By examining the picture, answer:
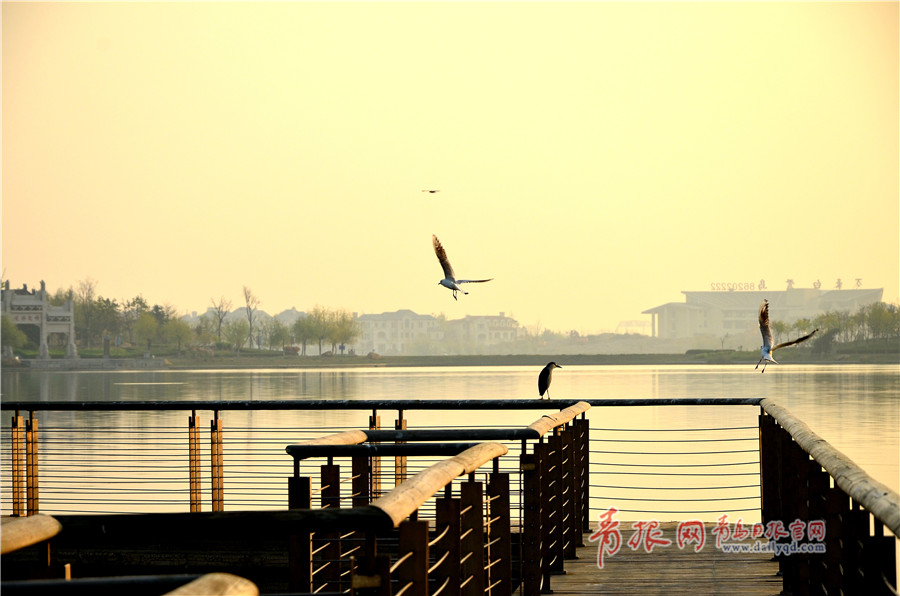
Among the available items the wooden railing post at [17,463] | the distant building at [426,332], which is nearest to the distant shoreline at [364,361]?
the distant building at [426,332]

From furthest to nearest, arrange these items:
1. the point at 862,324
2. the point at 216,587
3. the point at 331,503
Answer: the point at 862,324 < the point at 331,503 < the point at 216,587

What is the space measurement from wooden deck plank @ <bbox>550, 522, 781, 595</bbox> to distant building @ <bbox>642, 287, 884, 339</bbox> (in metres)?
126

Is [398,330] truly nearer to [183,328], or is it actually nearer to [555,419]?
[183,328]

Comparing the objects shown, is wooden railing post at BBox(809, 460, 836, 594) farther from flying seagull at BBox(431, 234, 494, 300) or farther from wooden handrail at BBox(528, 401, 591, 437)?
flying seagull at BBox(431, 234, 494, 300)

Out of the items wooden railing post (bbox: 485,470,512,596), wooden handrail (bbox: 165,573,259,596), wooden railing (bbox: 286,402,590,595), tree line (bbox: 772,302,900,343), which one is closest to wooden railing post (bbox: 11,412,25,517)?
wooden railing (bbox: 286,402,590,595)

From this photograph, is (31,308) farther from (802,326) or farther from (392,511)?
(392,511)

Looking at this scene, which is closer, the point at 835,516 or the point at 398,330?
the point at 835,516

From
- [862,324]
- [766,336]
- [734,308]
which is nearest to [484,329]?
[734,308]

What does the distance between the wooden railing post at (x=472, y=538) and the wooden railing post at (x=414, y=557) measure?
29.0 inches

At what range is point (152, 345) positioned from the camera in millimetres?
129125

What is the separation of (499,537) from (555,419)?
3.77ft

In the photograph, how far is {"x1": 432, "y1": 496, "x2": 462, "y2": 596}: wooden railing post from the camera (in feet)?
10.2

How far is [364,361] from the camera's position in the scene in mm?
132125

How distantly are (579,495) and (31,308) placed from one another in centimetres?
12284
